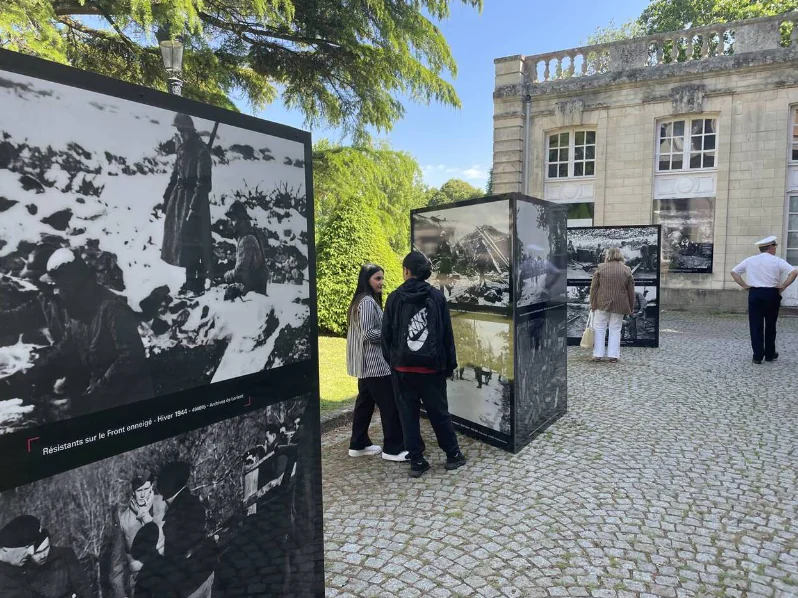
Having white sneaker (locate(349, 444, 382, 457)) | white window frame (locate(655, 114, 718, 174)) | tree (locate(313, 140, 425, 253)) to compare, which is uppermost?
white window frame (locate(655, 114, 718, 174))

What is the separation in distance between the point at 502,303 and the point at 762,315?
5838mm

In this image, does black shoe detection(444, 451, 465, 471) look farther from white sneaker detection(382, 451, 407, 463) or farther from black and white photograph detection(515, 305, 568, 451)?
black and white photograph detection(515, 305, 568, 451)

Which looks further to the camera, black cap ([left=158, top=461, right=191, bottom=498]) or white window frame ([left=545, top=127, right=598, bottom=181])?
white window frame ([left=545, top=127, right=598, bottom=181])

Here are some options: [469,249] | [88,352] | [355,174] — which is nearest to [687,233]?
[355,174]

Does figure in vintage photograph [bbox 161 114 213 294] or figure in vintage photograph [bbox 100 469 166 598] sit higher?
figure in vintage photograph [bbox 161 114 213 294]

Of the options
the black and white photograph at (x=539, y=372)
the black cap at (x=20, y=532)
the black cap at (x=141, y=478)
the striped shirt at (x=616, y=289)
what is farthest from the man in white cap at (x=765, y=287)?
the black cap at (x=20, y=532)

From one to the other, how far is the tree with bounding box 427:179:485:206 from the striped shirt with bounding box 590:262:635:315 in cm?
4837

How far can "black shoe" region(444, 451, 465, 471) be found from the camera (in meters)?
4.35

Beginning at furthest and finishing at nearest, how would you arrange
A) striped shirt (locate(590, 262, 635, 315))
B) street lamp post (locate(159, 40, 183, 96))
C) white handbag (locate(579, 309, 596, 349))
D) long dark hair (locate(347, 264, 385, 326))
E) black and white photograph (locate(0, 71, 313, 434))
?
1. white handbag (locate(579, 309, 596, 349))
2. striped shirt (locate(590, 262, 635, 315))
3. street lamp post (locate(159, 40, 183, 96))
4. long dark hair (locate(347, 264, 385, 326))
5. black and white photograph (locate(0, 71, 313, 434))

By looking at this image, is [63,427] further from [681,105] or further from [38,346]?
[681,105]

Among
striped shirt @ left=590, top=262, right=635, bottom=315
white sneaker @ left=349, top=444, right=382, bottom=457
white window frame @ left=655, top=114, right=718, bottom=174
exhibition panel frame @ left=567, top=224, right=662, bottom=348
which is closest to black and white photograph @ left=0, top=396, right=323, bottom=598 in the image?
white sneaker @ left=349, top=444, right=382, bottom=457

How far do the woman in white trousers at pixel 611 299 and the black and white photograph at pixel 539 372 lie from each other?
3052 millimetres

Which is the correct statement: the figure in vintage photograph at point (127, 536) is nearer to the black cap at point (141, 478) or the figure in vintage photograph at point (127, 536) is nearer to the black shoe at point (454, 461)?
the black cap at point (141, 478)

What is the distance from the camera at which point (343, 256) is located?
10.6 metres
